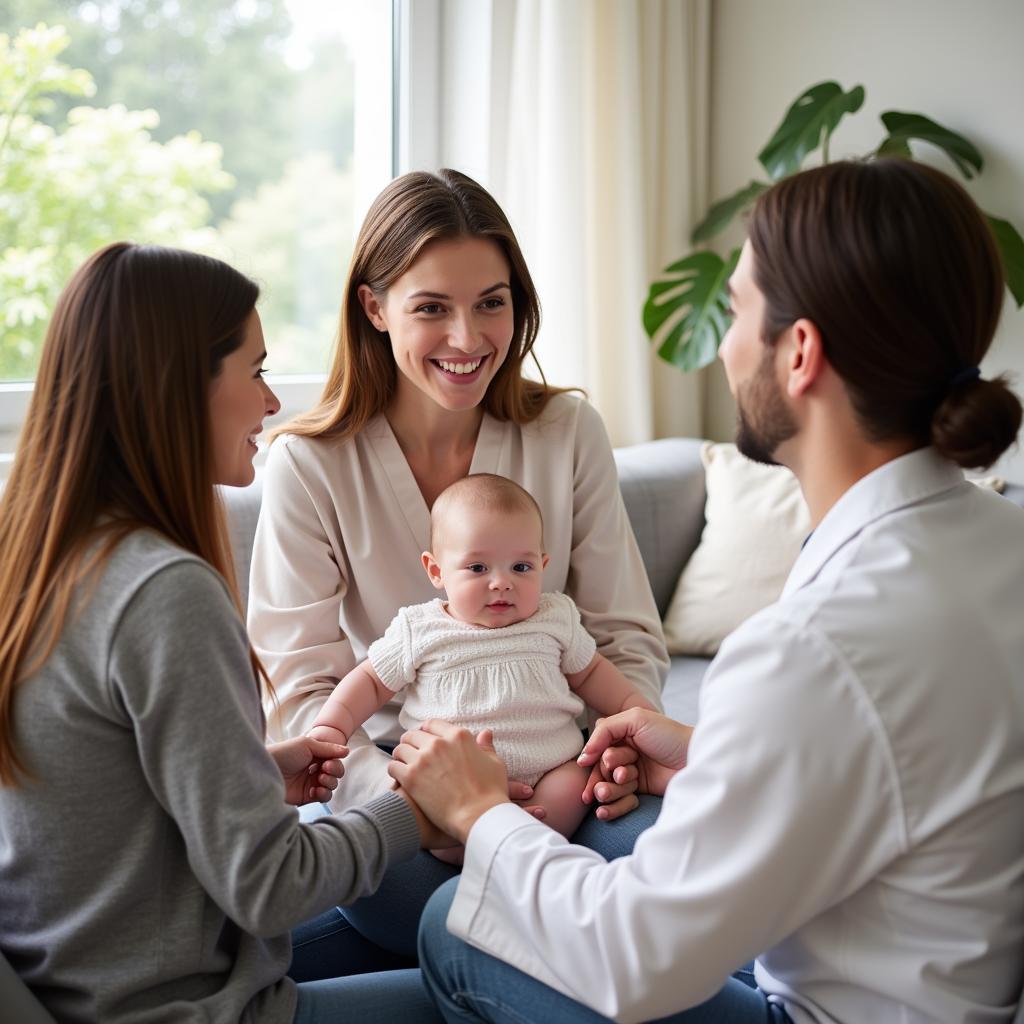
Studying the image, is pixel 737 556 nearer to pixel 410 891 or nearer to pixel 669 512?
pixel 669 512

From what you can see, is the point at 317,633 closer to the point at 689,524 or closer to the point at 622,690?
the point at 622,690

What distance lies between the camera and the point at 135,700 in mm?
1088

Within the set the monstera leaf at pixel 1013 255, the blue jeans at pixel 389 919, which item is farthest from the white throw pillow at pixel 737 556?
the blue jeans at pixel 389 919

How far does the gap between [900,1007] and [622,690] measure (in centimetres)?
81

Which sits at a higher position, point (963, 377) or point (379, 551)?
→ point (963, 377)

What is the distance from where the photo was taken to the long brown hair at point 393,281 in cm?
192

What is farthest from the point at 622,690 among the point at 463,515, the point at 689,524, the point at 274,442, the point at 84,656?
the point at 689,524

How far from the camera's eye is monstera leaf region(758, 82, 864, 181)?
9.83ft

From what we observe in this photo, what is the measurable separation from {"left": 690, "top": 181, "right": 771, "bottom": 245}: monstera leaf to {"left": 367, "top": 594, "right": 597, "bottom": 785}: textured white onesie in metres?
1.99

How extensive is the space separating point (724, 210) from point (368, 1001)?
8.76ft

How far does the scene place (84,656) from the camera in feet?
3.61

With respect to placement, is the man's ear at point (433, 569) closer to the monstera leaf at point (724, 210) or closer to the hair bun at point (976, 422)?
the hair bun at point (976, 422)

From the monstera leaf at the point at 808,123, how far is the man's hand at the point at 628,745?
1905 mm

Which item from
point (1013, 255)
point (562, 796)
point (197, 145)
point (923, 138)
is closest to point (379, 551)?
point (562, 796)
